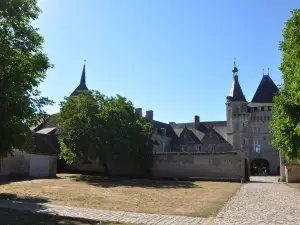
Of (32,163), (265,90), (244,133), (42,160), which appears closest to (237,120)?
(244,133)

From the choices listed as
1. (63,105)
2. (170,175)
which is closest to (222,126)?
(170,175)

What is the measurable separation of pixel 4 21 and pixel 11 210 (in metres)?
7.01

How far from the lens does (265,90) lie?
5572 cm

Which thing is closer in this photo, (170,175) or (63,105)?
(63,105)

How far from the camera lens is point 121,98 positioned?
100 ft

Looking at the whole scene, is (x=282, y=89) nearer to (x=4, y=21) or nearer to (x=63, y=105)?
(x=4, y=21)

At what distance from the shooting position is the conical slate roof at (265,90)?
55.2 metres

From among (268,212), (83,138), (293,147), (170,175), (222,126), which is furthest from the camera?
(222,126)

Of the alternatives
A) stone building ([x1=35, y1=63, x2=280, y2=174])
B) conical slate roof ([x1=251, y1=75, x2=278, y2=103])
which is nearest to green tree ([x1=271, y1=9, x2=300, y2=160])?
stone building ([x1=35, y1=63, x2=280, y2=174])

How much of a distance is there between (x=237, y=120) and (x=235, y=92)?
17.1 feet

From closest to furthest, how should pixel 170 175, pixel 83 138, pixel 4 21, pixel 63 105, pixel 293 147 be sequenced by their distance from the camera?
pixel 4 21 → pixel 293 147 → pixel 83 138 → pixel 63 105 → pixel 170 175

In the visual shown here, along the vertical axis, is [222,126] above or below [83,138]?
above

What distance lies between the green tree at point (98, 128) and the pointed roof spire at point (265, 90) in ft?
108

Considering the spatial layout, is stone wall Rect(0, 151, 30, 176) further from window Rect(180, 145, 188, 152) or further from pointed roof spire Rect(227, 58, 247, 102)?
pointed roof spire Rect(227, 58, 247, 102)
